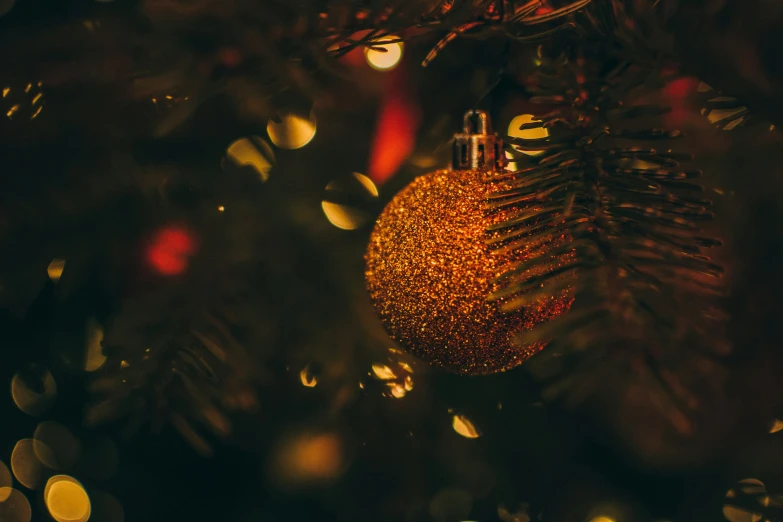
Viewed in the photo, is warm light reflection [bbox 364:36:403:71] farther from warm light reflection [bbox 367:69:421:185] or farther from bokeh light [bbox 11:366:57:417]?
bokeh light [bbox 11:366:57:417]

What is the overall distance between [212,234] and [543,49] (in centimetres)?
29

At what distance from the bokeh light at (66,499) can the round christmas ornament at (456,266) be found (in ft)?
1.36

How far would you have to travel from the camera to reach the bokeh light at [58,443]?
528 millimetres

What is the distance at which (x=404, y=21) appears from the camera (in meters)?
0.28

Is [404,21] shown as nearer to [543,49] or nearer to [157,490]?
[543,49]

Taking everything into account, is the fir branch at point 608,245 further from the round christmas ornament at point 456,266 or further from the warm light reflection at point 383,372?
the warm light reflection at point 383,372

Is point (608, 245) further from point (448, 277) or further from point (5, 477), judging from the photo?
point (5, 477)

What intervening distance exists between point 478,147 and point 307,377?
28 cm

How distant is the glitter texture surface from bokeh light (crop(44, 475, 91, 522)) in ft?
1.36

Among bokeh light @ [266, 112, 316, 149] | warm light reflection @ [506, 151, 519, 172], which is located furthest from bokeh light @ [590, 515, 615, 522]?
bokeh light @ [266, 112, 316, 149]

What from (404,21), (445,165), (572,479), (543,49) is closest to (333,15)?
(404,21)

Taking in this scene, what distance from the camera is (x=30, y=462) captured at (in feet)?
1.80

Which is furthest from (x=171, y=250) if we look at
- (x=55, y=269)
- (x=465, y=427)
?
(x=465, y=427)

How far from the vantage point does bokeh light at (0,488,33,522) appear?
A: 0.56 meters
